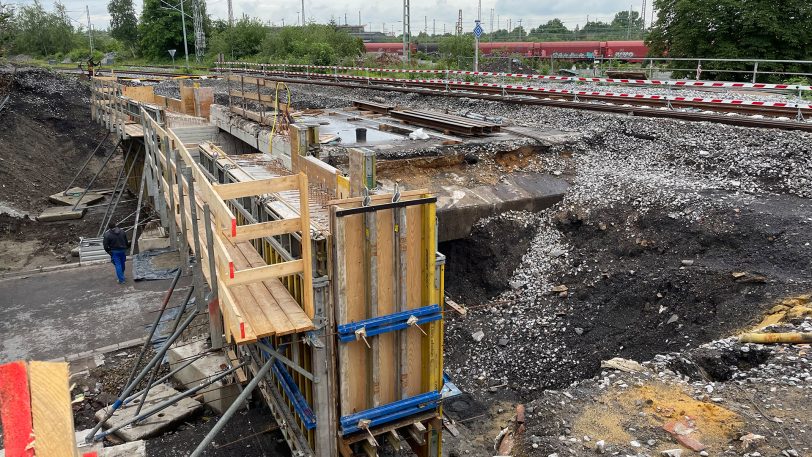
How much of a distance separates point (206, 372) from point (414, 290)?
3.95m

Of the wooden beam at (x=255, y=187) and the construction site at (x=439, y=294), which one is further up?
the wooden beam at (x=255, y=187)

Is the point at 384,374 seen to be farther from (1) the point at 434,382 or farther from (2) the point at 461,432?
(2) the point at 461,432

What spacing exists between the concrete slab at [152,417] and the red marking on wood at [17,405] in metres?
6.09

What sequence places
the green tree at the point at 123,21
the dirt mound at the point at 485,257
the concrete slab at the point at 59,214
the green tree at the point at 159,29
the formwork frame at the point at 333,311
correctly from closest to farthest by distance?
the formwork frame at the point at 333,311
the dirt mound at the point at 485,257
the concrete slab at the point at 59,214
the green tree at the point at 159,29
the green tree at the point at 123,21

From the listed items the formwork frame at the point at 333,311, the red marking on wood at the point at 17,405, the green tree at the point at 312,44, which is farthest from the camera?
the green tree at the point at 312,44

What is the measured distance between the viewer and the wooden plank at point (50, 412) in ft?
4.59

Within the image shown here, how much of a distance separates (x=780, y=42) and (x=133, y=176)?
26301 mm

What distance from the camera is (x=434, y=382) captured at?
552 centimetres

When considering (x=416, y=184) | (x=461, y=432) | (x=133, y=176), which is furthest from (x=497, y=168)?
(x=133, y=176)

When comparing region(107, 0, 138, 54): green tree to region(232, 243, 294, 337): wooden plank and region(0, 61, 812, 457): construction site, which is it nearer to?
region(0, 61, 812, 457): construction site

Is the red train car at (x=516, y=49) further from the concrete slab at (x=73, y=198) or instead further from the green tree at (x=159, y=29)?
the green tree at (x=159, y=29)

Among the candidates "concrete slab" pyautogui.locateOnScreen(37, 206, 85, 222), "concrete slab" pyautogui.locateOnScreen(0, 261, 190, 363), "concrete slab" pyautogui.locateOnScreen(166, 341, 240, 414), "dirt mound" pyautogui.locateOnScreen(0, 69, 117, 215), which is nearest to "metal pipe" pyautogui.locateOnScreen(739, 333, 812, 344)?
"concrete slab" pyautogui.locateOnScreen(166, 341, 240, 414)

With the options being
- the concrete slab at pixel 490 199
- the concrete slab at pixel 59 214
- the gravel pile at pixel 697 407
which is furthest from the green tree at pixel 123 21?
the gravel pile at pixel 697 407

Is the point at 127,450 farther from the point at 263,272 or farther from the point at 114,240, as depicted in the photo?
the point at 114,240
